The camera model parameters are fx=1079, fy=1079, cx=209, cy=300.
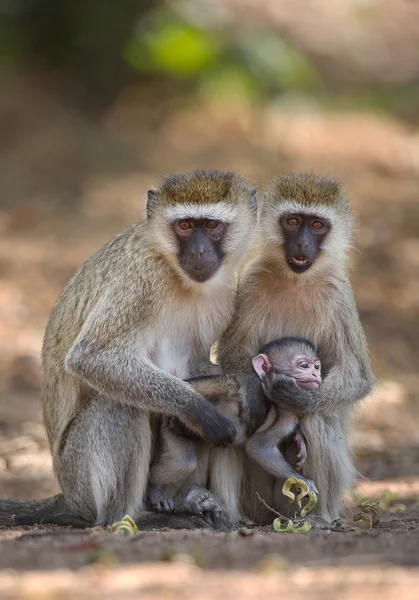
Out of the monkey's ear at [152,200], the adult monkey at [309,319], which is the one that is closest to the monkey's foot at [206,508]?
the adult monkey at [309,319]

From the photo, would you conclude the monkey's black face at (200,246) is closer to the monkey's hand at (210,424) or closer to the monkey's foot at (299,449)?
the monkey's hand at (210,424)

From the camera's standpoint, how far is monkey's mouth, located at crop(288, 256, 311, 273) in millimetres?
6945

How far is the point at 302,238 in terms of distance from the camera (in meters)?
6.99

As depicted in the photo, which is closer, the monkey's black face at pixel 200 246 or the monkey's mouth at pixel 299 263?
the monkey's black face at pixel 200 246

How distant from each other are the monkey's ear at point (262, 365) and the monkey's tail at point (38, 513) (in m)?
1.41

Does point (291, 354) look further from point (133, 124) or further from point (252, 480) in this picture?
point (133, 124)

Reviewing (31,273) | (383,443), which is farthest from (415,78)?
(383,443)

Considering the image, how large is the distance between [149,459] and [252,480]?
2.51 feet

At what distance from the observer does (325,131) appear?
18.8m

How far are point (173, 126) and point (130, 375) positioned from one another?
1187cm

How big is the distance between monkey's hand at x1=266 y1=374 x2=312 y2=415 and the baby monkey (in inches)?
0.4

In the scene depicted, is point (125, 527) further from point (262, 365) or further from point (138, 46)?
point (138, 46)

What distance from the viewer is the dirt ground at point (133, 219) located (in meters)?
4.43

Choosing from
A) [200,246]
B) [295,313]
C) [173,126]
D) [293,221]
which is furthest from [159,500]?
[173,126]
